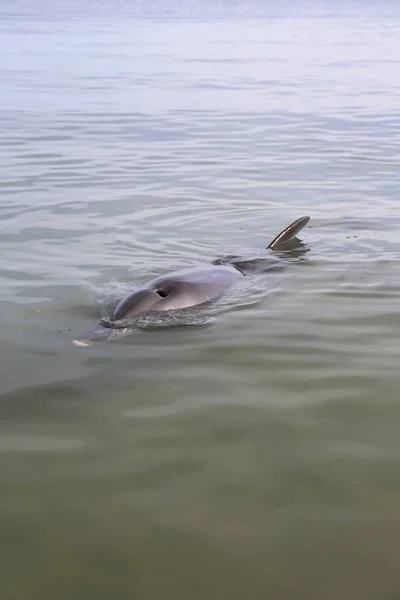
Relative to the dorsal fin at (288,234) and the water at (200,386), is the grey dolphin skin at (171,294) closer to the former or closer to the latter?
the water at (200,386)

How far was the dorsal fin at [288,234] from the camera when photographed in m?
8.61

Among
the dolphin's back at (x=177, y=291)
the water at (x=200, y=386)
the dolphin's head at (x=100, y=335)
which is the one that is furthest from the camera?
the dolphin's back at (x=177, y=291)

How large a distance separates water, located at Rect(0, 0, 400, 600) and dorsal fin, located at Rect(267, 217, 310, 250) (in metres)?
0.28

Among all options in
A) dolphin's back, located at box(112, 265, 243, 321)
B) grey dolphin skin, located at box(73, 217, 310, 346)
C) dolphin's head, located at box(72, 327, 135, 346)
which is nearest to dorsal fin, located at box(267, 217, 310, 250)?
grey dolphin skin, located at box(73, 217, 310, 346)

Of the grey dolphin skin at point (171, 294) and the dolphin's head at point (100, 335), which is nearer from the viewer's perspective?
the dolphin's head at point (100, 335)

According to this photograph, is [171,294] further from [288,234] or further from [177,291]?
[288,234]

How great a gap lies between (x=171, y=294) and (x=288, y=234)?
2.24 m

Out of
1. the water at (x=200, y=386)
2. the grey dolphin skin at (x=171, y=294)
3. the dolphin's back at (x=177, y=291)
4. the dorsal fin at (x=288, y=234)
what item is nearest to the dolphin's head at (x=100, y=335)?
the grey dolphin skin at (x=171, y=294)

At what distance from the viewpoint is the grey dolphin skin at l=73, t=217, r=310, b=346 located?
245 inches

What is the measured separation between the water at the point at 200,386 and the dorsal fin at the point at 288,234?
28cm

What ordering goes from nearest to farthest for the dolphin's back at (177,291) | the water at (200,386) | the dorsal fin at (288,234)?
the water at (200,386)
the dolphin's back at (177,291)
the dorsal fin at (288,234)

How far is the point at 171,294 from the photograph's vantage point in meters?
6.79

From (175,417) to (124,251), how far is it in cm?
387

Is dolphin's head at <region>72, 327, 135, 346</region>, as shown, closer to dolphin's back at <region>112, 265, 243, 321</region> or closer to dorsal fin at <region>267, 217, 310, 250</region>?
dolphin's back at <region>112, 265, 243, 321</region>
